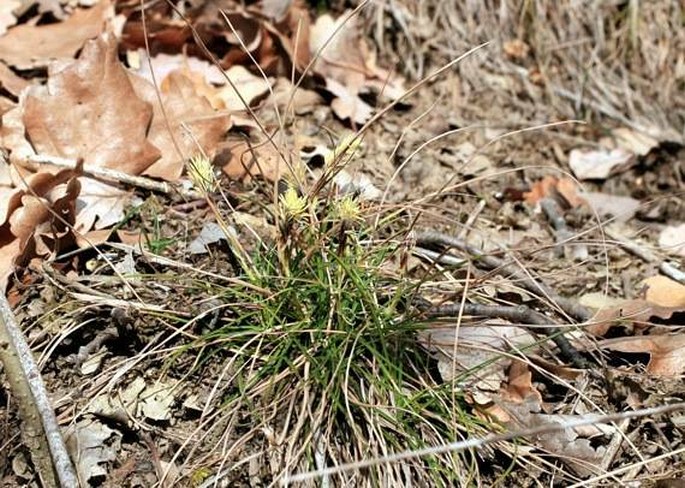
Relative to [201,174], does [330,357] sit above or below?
below

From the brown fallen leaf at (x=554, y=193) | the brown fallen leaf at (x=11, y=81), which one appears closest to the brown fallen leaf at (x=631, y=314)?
the brown fallen leaf at (x=554, y=193)

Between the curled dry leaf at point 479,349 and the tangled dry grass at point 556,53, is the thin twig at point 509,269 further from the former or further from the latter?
the tangled dry grass at point 556,53

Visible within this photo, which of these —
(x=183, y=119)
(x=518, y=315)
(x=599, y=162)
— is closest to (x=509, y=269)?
(x=518, y=315)

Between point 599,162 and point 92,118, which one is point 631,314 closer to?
point 599,162

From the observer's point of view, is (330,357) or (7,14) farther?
(7,14)

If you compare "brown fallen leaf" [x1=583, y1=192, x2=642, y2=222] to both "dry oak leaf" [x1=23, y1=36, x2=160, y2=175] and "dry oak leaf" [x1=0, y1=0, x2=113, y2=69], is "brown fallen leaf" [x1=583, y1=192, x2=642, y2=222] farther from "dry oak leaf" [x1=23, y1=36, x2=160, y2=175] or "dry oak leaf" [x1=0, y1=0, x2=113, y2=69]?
"dry oak leaf" [x1=0, y1=0, x2=113, y2=69]

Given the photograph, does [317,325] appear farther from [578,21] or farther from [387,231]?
[578,21]

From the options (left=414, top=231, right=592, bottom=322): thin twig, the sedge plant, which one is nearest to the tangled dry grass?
(left=414, top=231, right=592, bottom=322): thin twig
